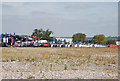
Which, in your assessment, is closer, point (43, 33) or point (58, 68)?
point (58, 68)

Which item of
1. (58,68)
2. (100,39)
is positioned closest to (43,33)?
(100,39)

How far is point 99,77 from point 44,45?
3468cm

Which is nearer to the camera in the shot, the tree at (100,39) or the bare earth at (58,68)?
the bare earth at (58,68)

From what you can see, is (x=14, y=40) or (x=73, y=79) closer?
(x=73, y=79)

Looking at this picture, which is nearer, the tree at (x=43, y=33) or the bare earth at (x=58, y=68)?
the bare earth at (x=58, y=68)

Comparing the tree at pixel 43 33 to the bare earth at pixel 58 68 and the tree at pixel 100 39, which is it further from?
the bare earth at pixel 58 68

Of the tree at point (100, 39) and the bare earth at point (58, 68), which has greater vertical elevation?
the tree at point (100, 39)

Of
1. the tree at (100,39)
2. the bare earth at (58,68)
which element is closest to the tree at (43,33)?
the tree at (100,39)

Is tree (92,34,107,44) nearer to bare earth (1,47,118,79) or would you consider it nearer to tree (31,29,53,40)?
tree (31,29,53,40)

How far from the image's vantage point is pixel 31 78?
30.1 feet

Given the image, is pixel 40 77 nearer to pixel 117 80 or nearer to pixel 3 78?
pixel 3 78

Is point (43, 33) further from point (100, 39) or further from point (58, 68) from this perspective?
point (58, 68)

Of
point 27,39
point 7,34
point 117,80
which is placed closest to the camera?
point 117,80

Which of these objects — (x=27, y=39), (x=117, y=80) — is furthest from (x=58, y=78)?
(x=27, y=39)
